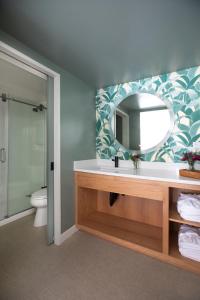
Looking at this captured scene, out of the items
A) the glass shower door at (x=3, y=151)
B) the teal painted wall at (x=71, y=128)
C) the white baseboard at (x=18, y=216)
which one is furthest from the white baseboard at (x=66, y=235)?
the glass shower door at (x=3, y=151)

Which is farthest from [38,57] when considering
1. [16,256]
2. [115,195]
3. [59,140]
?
[16,256]

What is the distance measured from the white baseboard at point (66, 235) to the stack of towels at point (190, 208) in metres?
1.31

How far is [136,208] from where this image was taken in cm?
205

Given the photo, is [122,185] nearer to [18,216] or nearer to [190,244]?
[190,244]

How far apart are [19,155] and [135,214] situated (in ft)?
6.92

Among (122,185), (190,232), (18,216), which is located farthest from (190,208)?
(18,216)

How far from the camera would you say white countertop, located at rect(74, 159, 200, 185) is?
1480mm

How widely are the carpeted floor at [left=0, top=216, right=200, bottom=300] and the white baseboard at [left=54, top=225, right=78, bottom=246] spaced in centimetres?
6

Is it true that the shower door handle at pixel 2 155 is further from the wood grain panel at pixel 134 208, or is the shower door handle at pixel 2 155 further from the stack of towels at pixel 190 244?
the stack of towels at pixel 190 244

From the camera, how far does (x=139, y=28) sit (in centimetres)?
120

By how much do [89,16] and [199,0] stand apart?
28.4 inches

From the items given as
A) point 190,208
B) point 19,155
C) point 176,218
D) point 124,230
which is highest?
point 19,155

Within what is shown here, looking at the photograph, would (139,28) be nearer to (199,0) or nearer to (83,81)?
(199,0)

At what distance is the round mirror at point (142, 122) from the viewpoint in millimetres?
1947
